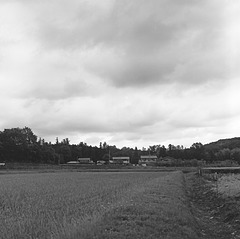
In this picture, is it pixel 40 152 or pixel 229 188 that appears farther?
pixel 40 152

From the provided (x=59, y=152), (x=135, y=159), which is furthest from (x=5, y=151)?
(x=135, y=159)

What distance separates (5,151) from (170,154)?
87.3 metres

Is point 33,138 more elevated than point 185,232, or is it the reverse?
point 33,138

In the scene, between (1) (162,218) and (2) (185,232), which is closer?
(2) (185,232)

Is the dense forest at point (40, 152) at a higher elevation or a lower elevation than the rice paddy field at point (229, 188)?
higher

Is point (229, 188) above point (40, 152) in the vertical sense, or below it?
below

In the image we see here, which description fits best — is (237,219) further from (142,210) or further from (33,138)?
(33,138)

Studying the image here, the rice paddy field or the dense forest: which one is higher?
the dense forest

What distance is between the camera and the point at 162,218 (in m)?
11.3

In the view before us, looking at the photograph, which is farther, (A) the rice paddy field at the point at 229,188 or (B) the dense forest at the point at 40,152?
(B) the dense forest at the point at 40,152

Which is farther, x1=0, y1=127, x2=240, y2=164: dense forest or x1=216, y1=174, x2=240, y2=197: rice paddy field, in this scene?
x1=0, y1=127, x2=240, y2=164: dense forest

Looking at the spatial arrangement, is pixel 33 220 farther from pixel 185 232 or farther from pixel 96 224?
pixel 185 232

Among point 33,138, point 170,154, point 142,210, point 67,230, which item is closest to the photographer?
point 67,230

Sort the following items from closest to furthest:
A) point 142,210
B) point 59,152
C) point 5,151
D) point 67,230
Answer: point 67,230 → point 142,210 → point 5,151 → point 59,152
